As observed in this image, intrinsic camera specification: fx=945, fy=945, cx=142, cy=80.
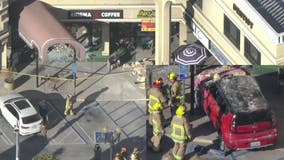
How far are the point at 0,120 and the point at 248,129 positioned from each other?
42.4 feet

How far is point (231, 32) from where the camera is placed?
47250 millimetres

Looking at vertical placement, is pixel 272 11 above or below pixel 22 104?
above

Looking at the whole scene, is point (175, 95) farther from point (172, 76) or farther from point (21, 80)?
point (21, 80)

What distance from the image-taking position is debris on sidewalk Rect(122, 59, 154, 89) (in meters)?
50.3

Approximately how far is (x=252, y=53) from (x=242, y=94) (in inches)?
154

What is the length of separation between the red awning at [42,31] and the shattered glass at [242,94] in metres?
8.50

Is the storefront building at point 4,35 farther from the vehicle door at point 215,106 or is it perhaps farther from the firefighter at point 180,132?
the firefighter at point 180,132

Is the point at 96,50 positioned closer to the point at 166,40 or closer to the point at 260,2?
the point at 166,40

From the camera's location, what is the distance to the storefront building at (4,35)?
50531 millimetres

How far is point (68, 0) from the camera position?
171 ft

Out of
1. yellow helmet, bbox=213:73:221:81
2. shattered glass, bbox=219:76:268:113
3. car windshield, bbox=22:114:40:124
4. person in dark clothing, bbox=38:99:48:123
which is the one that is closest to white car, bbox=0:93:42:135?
car windshield, bbox=22:114:40:124

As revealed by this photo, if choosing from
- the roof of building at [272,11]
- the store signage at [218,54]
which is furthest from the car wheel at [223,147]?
the store signage at [218,54]

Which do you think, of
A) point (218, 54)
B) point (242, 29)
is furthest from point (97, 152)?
point (218, 54)

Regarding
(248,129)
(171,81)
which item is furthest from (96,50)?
(248,129)
